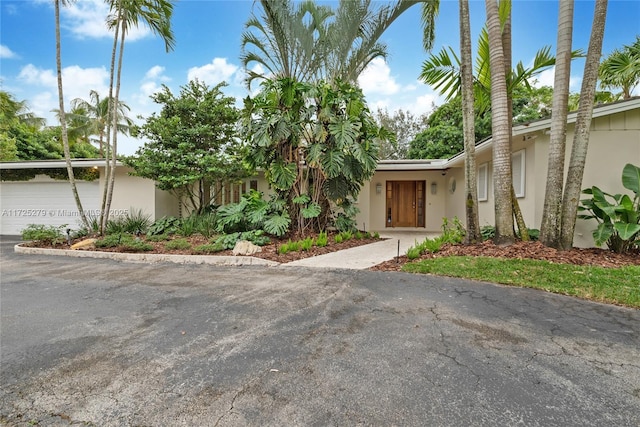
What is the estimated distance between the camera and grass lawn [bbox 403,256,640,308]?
3.43m

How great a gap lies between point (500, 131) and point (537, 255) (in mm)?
2330

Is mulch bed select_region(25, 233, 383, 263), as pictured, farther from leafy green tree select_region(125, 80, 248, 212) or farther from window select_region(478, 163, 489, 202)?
window select_region(478, 163, 489, 202)

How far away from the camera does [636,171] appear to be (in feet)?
16.5

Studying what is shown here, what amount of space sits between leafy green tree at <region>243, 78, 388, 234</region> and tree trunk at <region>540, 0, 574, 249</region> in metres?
3.54

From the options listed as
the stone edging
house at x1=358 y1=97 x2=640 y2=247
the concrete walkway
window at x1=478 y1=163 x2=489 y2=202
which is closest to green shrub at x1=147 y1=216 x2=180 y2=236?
the stone edging

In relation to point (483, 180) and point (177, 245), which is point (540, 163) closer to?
point (483, 180)

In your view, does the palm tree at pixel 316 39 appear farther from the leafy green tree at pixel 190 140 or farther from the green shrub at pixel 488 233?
the green shrub at pixel 488 233

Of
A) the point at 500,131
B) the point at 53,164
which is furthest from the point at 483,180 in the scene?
the point at 53,164

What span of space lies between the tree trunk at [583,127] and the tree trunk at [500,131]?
833 millimetres

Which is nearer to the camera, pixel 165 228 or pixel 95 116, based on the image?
pixel 165 228

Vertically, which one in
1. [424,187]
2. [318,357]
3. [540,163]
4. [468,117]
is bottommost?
[318,357]

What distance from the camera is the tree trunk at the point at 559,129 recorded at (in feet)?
16.2

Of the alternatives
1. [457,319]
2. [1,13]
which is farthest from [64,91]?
[457,319]

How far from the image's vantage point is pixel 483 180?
28.6 feet
